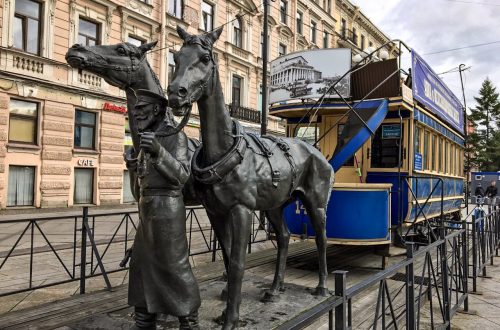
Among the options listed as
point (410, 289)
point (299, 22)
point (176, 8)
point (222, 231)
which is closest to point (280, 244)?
point (222, 231)

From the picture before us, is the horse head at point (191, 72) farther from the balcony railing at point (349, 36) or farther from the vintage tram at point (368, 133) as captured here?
the balcony railing at point (349, 36)

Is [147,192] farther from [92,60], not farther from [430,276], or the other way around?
[430,276]

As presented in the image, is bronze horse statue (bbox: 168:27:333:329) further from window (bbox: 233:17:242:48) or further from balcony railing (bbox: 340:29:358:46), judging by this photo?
balcony railing (bbox: 340:29:358:46)

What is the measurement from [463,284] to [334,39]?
101 ft

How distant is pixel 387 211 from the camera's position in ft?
21.7

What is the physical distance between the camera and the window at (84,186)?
54.6 ft

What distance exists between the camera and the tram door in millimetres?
8109

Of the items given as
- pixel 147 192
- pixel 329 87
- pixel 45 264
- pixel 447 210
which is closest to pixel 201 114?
pixel 147 192

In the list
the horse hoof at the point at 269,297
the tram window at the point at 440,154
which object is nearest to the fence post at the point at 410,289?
the horse hoof at the point at 269,297

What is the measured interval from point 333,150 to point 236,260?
209 inches

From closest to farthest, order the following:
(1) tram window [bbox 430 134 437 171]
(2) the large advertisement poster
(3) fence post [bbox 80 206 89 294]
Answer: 1. (3) fence post [bbox 80 206 89 294]
2. (2) the large advertisement poster
3. (1) tram window [bbox 430 134 437 171]

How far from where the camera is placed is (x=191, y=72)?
117 inches

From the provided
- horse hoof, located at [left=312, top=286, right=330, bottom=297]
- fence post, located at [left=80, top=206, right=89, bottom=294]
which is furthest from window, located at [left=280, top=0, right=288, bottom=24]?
horse hoof, located at [left=312, top=286, right=330, bottom=297]

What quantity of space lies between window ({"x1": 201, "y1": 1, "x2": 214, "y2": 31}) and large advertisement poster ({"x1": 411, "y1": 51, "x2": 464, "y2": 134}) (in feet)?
48.1
